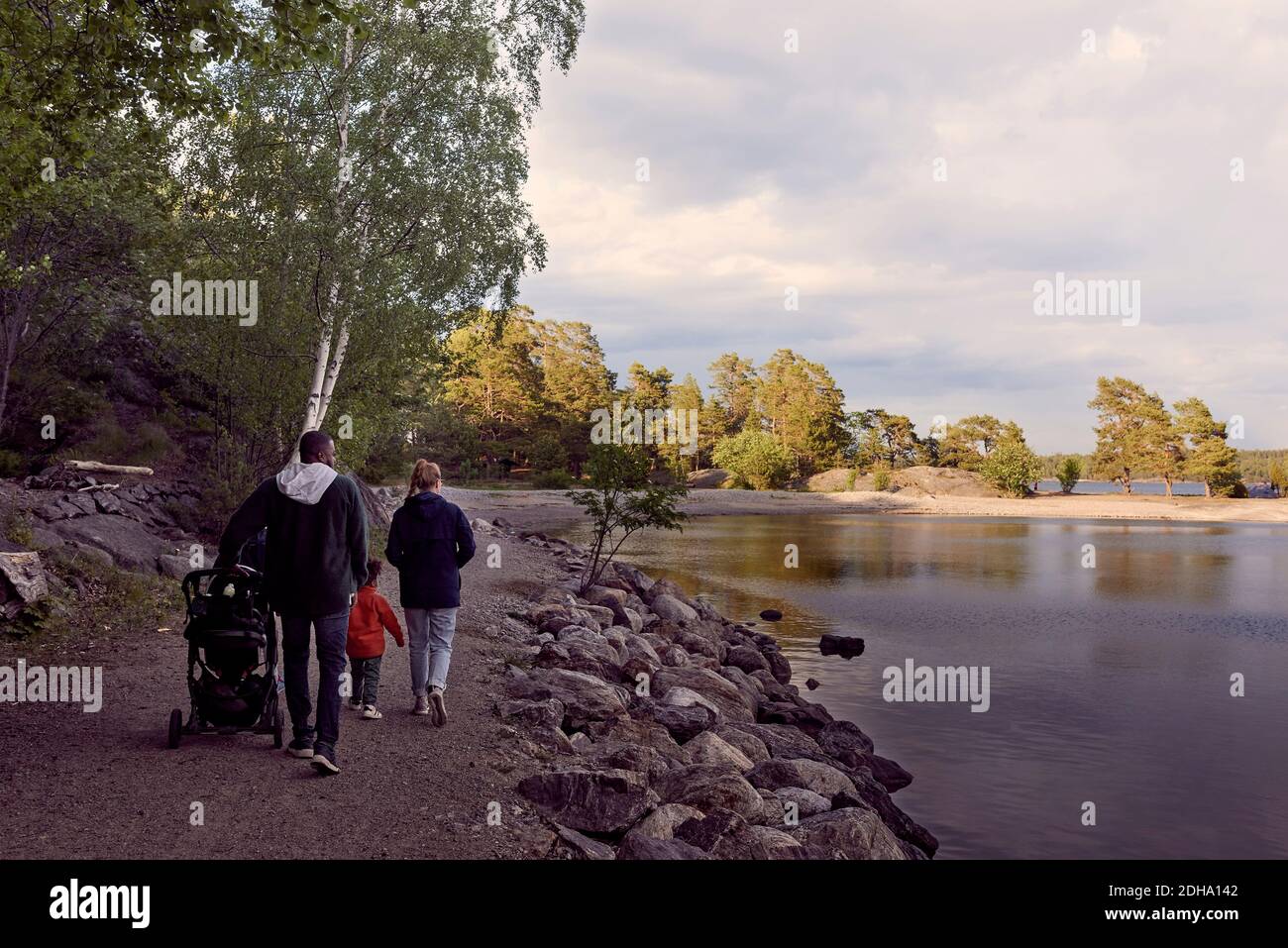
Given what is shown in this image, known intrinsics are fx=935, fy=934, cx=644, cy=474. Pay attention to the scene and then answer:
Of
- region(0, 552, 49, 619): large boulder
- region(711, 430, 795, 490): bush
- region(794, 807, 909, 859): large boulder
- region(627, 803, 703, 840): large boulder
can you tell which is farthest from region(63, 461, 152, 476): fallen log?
region(711, 430, 795, 490): bush

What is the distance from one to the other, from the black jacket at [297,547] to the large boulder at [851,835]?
3.89 m

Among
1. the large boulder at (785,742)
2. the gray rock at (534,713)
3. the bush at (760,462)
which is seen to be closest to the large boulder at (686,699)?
the large boulder at (785,742)

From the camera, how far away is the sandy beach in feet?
251

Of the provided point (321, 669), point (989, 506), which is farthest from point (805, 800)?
point (989, 506)

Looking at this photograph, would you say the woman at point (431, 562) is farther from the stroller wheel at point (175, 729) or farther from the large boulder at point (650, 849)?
the large boulder at point (650, 849)

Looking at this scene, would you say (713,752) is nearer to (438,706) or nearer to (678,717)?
(678,717)

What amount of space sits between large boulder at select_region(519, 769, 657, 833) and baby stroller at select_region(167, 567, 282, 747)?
6.85ft

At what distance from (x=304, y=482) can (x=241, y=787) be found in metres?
2.03

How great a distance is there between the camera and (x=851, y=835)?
277 inches

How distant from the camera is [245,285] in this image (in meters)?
Answer: 18.0

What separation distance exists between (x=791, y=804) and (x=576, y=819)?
2.30 m

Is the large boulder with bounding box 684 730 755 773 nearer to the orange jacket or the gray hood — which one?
the orange jacket

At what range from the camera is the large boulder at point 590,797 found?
6352mm
